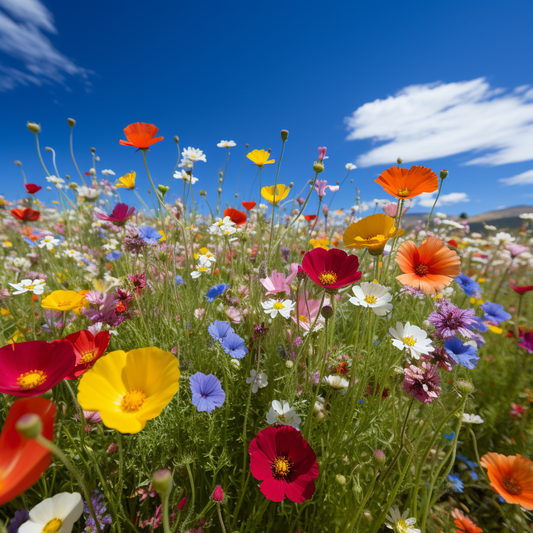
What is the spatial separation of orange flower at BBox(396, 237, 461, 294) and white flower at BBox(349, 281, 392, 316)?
0.23 ft

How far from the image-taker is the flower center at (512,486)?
78 centimetres

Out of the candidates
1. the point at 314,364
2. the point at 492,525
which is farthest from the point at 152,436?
the point at 492,525

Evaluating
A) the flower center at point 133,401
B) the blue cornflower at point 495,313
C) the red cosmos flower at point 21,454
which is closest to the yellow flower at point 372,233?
the flower center at point 133,401

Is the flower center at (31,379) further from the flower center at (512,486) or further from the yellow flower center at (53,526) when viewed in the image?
the flower center at (512,486)

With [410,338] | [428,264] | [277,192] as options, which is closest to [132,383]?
[410,338]

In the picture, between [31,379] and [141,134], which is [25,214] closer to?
[141,134]

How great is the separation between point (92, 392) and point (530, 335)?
6.78 ft

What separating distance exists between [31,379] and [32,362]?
0.14 feet

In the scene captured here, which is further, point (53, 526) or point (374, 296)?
point (374, 296)

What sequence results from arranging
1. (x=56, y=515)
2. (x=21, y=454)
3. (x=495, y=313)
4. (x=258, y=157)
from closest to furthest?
(x=21, y=454) → (x=56, y=515) → (x=495, y=313) → (x=258, y=157)

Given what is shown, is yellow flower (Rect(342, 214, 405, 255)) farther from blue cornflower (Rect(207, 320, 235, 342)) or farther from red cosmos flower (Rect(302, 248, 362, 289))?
blue cornflower (Rect(207, 320, 235, 342))

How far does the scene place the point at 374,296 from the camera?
2.59 feet

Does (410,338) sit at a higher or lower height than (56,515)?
higher

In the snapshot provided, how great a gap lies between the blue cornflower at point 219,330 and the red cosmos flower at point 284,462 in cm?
32
